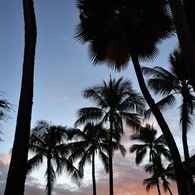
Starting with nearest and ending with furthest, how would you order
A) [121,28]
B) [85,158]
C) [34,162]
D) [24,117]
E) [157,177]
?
1. [24,117]
2. [121,28]
3. [34,162]
4. [85,158]
5. [157,177]

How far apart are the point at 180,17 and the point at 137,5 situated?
3.97 m

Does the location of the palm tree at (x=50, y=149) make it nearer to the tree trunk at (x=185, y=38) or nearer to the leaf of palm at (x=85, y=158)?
the leaf of palm at (x=85, y=158)

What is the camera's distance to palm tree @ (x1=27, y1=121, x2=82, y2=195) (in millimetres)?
19147

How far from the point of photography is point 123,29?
350 inches

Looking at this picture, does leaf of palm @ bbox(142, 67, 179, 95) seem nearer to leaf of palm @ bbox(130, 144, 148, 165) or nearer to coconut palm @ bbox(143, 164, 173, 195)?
leaf of palm @ bbox(130, 144, 148, 165)

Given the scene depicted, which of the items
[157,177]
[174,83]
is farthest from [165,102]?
[157,177]

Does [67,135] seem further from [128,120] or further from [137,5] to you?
[137,5]

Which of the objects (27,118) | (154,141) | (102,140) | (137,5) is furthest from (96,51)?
(154,141)

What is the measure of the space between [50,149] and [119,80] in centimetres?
947

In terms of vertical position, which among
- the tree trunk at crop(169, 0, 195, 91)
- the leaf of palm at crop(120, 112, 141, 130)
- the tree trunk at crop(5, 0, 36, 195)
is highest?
the leaf of palm at crop(120, 112, 141, 130)

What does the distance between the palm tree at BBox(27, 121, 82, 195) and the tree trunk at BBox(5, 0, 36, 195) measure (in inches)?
650

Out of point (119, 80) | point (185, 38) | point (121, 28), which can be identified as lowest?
point (185, 38)

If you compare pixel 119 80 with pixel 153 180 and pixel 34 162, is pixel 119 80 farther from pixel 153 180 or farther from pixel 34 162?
pixel 153 180

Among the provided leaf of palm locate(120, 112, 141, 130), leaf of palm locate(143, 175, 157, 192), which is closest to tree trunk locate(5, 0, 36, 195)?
leaf of palm locate(120, 112, 141, 130)
